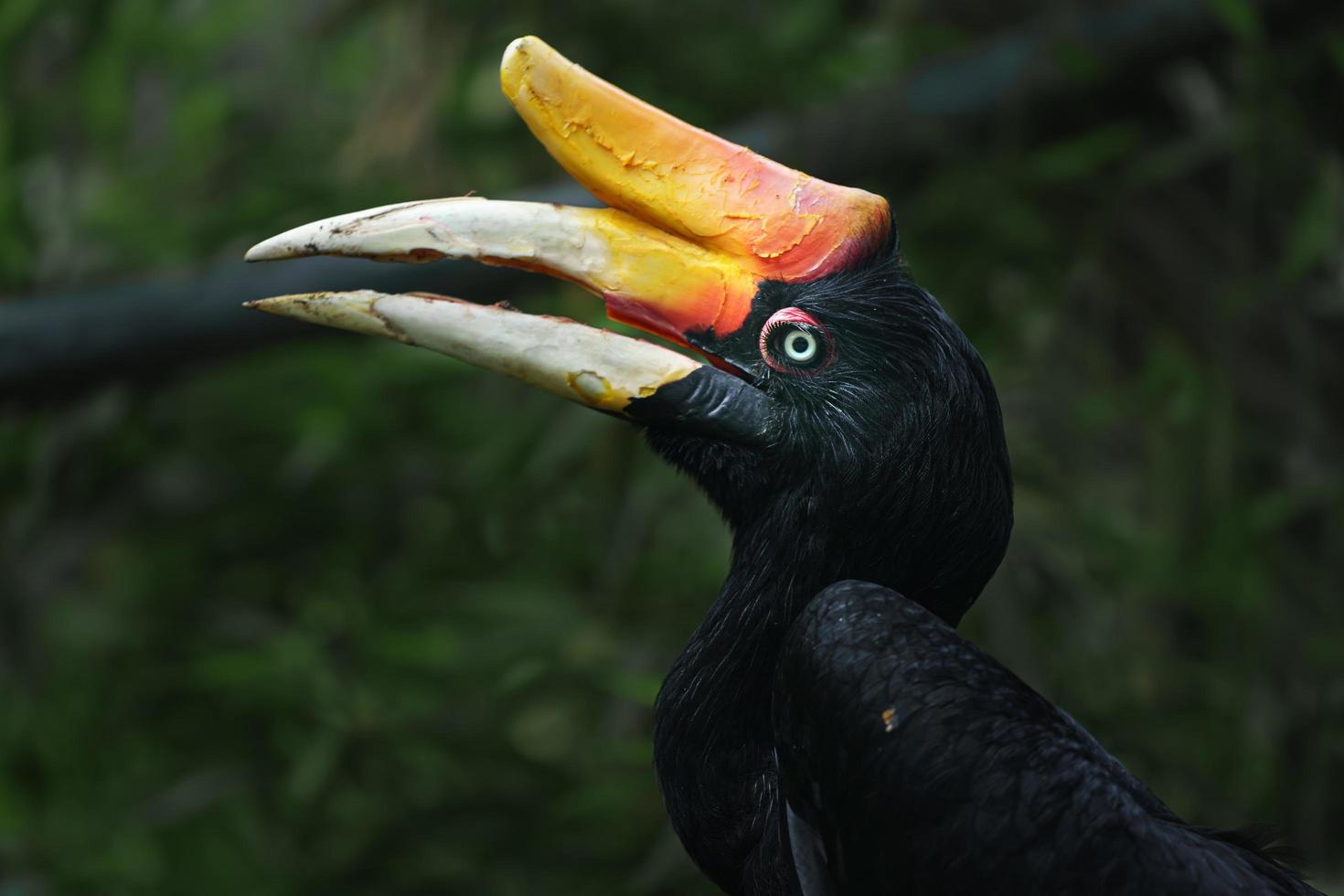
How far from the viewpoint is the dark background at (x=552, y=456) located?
4.13m

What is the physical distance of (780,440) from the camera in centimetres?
168

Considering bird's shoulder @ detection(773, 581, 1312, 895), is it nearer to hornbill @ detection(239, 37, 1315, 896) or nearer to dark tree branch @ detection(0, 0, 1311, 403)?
hornbill @ detection(239, 37, 1315, 896)

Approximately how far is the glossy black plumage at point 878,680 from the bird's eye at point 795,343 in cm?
1

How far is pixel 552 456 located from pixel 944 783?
3.01 meters

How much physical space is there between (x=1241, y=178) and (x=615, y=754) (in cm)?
225

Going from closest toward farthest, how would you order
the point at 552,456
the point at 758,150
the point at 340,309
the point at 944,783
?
the point at 944,783 → the point at 340,309 → the point at 758,150 → the point at 552,456

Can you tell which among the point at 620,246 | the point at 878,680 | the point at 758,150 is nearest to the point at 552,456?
the point at 758,150

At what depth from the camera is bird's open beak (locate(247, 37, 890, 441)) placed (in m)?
1.65

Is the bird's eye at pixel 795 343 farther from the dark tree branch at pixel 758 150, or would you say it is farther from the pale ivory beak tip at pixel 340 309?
the dark tree branch at pixel 758 150

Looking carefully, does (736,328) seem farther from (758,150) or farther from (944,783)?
(758,150)

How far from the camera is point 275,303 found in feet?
5.45

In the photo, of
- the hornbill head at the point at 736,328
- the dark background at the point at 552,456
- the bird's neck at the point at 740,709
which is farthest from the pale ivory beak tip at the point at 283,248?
the dark background at the point at 552,456

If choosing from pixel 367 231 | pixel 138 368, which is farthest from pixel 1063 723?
pixel 138 368

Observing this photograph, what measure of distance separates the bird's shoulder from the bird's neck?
0.31 feet
